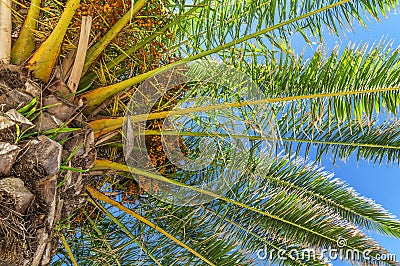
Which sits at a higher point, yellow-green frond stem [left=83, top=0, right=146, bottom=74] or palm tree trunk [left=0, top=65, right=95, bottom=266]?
yellow-green frond stem [left=83, top=0, right=146, bottom=74]

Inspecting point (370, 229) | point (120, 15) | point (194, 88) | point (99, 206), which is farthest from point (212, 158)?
point (370, 229)

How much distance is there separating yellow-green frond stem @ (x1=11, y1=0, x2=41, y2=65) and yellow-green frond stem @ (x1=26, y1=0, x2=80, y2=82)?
118 millimetres

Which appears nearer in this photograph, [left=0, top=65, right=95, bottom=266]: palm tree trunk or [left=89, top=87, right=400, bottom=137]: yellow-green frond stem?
[left=0, top=65, right=95, bottom=266]: palm tree trunk

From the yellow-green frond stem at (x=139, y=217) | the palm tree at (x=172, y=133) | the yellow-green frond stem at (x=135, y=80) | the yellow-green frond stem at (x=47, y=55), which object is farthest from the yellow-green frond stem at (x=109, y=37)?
the yellow-green frond stem at (x=139, y=217)

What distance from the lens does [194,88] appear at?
414cm

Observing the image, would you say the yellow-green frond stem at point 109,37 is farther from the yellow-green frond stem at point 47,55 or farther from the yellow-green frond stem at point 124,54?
the yellow-green frond stem at point 47,55

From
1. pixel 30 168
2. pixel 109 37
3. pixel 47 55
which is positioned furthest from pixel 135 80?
pixel 30 168

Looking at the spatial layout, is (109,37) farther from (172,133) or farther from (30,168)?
(30,168)

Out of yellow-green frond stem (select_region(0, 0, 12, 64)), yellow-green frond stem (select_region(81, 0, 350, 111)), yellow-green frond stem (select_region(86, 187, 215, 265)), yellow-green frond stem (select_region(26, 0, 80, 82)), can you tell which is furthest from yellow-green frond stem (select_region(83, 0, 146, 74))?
yellow-green frond stem (select_region(86, 187, 215, 265))

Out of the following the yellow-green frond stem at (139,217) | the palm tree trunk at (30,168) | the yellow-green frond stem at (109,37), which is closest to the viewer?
the palm tree trunk at (30,168)

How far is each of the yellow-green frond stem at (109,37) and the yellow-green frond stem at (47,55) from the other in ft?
1.33

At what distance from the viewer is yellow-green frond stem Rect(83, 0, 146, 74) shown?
12.0 feet

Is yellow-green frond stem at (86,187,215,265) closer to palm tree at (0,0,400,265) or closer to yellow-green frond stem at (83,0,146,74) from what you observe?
palm tree at (0,0,400,265)

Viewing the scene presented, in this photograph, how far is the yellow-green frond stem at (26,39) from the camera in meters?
3.50
